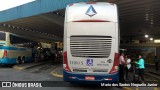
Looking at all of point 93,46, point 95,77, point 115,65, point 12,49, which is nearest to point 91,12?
point 93,46

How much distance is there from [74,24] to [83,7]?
900mm

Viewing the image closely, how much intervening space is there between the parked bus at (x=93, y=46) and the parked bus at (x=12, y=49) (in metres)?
14.7

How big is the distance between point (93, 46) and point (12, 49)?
16140mm

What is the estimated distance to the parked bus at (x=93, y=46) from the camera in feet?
43.8

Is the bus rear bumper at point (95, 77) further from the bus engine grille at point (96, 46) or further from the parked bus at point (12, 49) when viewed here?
the parked bus at point (12, 49)

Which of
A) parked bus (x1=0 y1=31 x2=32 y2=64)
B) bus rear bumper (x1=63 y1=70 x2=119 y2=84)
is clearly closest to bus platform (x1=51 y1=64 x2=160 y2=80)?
parked bus (x1=0 y1=31 x2=32 y2=64)

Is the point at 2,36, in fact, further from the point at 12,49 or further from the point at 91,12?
the point at 91,12

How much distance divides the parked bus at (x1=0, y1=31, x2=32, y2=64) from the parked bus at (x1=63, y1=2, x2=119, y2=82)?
578 inches

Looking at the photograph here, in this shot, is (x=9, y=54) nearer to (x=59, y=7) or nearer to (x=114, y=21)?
(x=59, y=7)

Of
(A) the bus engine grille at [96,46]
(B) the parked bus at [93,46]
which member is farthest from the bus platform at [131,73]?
(A) the bus engine grille at [96,46]

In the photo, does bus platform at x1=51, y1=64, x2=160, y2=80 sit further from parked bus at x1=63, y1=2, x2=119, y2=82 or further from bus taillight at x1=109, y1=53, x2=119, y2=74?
bus taillight at x1=109, y1=53, x2=119, y2=74

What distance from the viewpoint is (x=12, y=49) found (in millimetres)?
28078

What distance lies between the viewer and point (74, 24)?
44.3 feet

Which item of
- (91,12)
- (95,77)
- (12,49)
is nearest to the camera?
(95,77)
